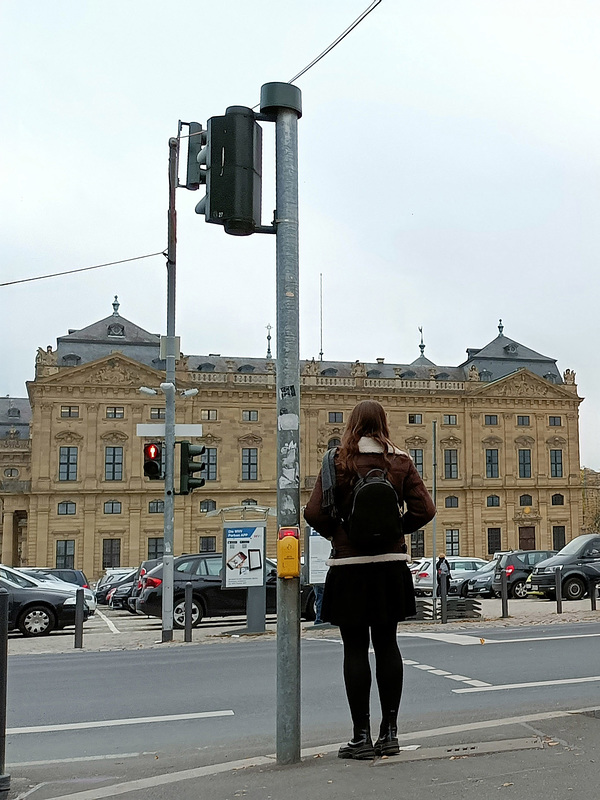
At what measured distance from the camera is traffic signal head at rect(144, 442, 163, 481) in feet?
58.3

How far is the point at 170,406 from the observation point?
18891mm

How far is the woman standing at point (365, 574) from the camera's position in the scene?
5.16 m

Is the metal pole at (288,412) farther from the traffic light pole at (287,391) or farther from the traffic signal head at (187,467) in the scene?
the traffic signal head at (187,467)

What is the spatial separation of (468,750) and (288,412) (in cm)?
228

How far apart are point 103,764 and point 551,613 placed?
53.9ft

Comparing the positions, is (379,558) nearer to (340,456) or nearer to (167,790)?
(340,456)

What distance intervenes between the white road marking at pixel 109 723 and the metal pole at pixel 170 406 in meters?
9.04

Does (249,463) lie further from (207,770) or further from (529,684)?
(207,770)

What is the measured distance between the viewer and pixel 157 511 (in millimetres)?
72375

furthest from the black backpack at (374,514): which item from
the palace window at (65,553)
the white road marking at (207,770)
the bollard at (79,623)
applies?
the palace window at (65,553)

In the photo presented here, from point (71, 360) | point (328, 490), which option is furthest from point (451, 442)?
point (328, 490)

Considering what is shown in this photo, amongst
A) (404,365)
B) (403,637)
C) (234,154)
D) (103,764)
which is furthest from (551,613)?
(404,365)

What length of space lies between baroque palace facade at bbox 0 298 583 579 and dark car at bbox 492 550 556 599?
117 ft

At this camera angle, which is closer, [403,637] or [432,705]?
[432,705]
